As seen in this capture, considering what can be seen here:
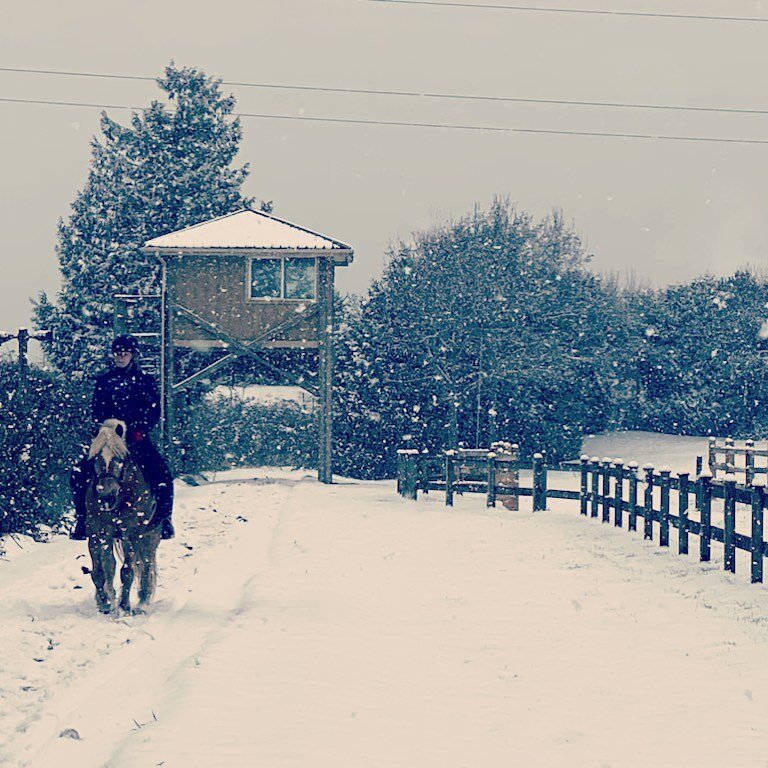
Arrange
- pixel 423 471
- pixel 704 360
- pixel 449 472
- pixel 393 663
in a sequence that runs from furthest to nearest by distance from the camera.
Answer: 1. pixel 704 360
2. pixel 423 471
3. pixel 449 472
4. pixel 393 663

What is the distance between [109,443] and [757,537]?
6.41m

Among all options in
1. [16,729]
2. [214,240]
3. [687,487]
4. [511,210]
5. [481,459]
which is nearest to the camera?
[16,729]

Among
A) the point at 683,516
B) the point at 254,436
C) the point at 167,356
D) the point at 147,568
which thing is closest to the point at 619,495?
the point at 683,516

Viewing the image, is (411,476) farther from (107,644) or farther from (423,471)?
(107,644)

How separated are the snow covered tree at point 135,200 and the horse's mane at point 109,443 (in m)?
32.5

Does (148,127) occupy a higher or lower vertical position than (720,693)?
higher

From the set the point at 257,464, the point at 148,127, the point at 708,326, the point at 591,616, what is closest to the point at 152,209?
the point at 148,127

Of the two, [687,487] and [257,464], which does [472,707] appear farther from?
[257,464]

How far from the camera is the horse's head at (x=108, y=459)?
9398mm

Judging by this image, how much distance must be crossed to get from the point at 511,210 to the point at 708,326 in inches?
422

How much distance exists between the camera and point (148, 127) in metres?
46.0

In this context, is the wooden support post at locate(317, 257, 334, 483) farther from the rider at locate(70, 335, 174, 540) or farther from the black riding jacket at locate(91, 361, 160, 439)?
the black riding jacket at locate(91, 361, 160, 439)

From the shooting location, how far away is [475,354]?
4272 centimetres

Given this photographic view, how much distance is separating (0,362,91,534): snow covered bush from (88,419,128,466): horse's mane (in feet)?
19.6
